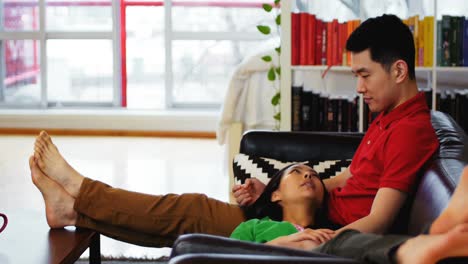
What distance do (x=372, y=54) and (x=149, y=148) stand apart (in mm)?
4224

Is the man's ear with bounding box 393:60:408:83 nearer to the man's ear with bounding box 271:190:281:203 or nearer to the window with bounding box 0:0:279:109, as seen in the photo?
the man's ear with bounding box 271:190:281:203

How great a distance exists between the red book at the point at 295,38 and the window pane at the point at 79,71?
3.31 meters

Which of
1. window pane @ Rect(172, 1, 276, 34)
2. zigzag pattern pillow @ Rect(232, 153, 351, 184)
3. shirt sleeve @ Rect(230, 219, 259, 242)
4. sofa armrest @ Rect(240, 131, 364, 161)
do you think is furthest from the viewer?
window pane @ Rect(172, 1, 276, 34)

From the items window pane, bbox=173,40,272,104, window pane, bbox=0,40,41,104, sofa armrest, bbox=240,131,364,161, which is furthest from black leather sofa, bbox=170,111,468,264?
window pane, bbox=0,40,41,104

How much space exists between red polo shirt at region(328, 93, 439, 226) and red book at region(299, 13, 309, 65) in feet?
6.05

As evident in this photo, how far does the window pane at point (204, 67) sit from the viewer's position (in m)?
7.52

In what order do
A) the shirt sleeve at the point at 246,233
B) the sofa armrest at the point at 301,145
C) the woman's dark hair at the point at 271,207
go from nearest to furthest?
the shirt sleeve at the point at 246,233
the woman's dark hair at the point at 271,207
the sofa armrest at the point at 301,145

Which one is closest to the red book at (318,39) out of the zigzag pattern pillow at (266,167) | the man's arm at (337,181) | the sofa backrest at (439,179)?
the zigzag pattern pillow at (266,167)

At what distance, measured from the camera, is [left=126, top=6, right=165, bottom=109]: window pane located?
7605 millimetres

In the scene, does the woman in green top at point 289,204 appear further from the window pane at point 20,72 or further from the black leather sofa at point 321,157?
the window pane at point 20,72

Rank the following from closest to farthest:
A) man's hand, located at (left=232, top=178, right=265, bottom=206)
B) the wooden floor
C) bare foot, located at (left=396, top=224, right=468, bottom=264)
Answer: bare foot, located at (left=396, top=224, right=468, bottom=264) → man's hand, located at (left=232, top=178, right=265, bottom=206) → the wooden floor

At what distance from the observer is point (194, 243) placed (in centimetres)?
181

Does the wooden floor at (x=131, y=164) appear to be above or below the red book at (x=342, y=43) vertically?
below

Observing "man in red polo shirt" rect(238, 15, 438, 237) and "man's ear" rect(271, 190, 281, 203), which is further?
"man's ear" rect(271, 190, 281, 203)
